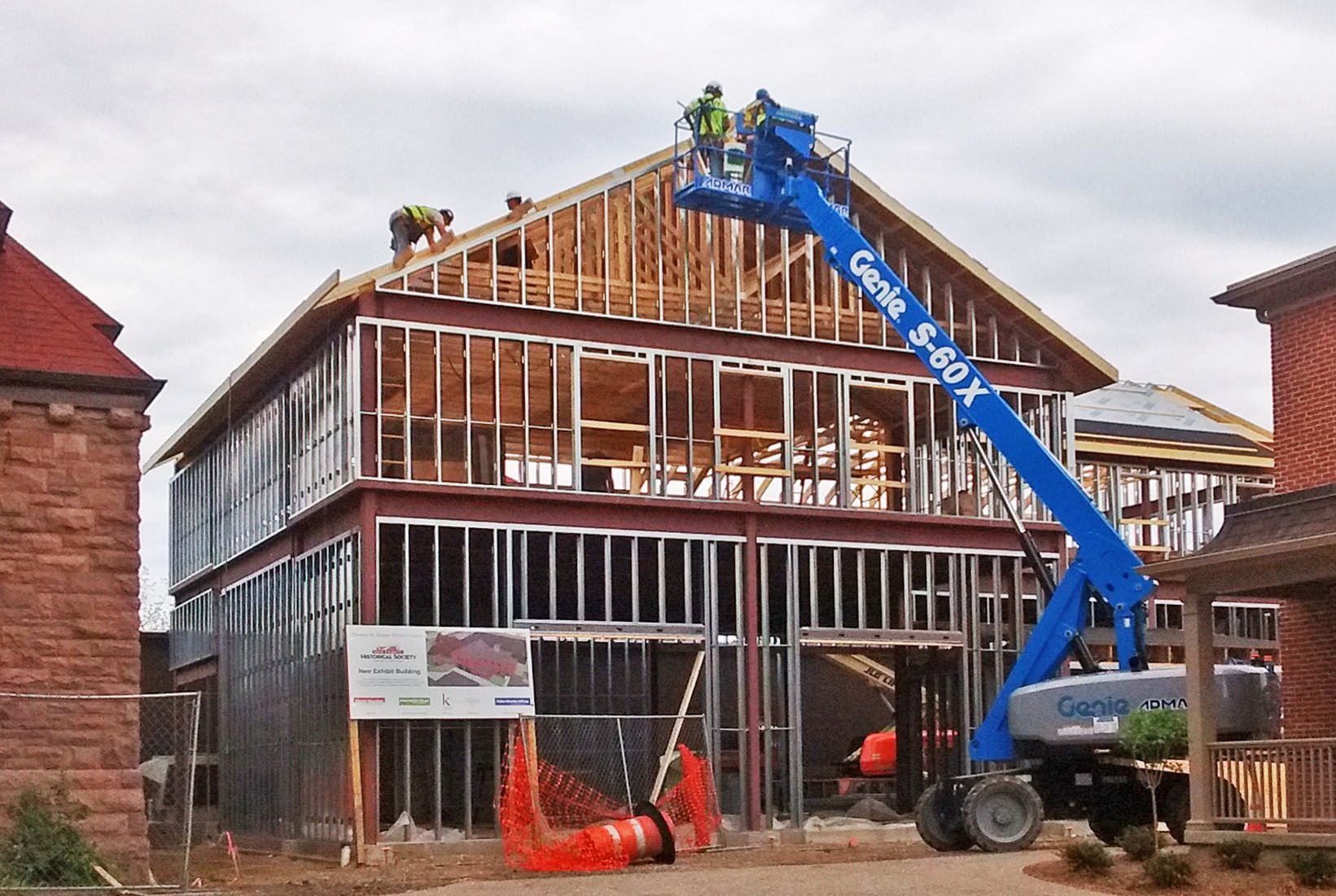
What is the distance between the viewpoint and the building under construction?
26.7 m

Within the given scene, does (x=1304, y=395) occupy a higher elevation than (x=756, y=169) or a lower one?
lower

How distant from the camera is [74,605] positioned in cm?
1872

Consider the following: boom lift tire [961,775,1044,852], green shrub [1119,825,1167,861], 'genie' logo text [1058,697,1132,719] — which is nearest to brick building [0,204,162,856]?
boom lift tire [961,775,1044,852]

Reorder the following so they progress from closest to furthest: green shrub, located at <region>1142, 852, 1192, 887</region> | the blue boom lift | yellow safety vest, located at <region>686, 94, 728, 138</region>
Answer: green shrub, located at <region>1142, 852, 1192, 887</region> < the blue boom lift < yellow safety vest, located at <region>686, 94, 728, 138</region>

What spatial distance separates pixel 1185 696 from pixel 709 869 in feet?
18.7

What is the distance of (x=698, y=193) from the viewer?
24891 millimetres

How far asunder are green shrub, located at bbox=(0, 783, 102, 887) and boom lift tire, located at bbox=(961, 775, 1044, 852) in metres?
10.1

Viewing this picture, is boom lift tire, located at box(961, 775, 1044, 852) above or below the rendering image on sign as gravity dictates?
below

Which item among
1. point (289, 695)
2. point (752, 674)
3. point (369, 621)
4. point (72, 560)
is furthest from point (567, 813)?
point (72, 560)

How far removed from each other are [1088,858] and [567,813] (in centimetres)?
972

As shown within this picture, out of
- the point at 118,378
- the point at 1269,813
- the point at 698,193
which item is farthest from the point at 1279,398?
the point at 118,378

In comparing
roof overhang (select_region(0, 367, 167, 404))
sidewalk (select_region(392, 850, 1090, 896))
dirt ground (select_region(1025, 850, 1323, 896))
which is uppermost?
roof overhang (select_region(0, 367, 167, 404))

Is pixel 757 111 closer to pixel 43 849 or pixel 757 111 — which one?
pixel 757 111

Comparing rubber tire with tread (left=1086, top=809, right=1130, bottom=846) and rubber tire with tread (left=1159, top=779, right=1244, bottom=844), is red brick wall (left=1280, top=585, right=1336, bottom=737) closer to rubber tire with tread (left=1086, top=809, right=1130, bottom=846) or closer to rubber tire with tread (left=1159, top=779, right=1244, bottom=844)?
rubber tire with tread (left=1159, top=779, right=1244, bottom=844)
